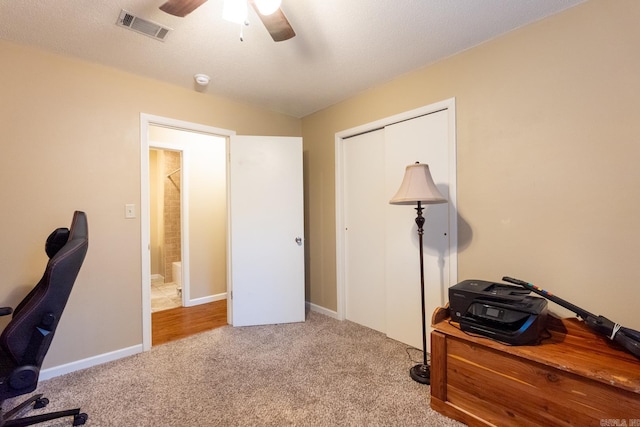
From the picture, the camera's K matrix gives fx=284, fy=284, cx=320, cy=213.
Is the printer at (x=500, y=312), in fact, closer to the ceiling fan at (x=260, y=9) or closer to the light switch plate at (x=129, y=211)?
the ceiling fan at (x=260, y=9)

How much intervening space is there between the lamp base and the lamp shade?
3.95 feet

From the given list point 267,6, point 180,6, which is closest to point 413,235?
point 267,6

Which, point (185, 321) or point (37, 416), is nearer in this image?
point (37, 416)

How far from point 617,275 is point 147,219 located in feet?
10.9

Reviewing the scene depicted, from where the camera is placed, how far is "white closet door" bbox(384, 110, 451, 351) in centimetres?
229

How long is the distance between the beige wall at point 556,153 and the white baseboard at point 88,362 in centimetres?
282

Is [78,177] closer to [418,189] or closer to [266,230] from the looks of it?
[266,230]

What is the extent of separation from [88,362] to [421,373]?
2.54 metres

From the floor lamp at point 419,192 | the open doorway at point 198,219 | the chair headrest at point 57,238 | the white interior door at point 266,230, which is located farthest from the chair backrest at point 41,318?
the open doorway at point 198,219

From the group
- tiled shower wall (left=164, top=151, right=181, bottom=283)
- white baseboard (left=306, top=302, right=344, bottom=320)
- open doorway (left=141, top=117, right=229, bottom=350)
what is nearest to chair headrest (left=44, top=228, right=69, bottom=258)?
open doorway (left=141, top=117, right=229, bottom=350)

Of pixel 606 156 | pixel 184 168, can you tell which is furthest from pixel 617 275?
pixel 184 168

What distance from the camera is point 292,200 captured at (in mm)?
3123

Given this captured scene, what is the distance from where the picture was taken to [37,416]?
1.47m

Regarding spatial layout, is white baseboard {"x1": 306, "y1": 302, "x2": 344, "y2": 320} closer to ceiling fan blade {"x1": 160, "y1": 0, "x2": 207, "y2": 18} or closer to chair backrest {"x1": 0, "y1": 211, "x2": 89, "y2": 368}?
chair backrest {"x1": 0, "y1": 211, "x2": 89, "y2": 368}
